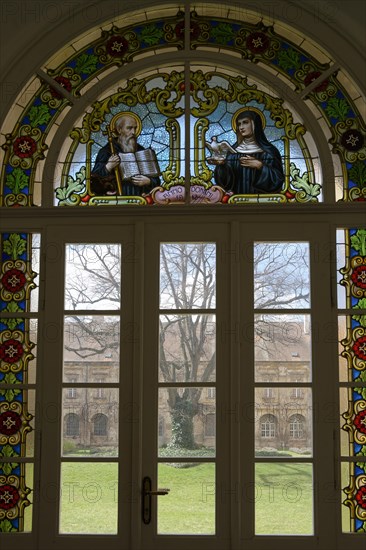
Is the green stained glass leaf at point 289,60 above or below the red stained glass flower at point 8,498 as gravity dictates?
above

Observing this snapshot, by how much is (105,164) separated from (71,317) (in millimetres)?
862

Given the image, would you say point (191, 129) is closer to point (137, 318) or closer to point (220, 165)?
point (220, 165)

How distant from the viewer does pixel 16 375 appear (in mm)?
4043

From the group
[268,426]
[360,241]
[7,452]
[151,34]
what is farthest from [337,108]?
[7,452]

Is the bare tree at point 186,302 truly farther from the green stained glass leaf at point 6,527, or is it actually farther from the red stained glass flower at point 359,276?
the green stained glass leaf at point 6,527

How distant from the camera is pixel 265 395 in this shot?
3.98 meters

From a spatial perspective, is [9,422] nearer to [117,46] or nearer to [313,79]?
[117,46]

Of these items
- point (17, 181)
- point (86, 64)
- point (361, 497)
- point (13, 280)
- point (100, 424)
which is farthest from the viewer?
point (86, 64)

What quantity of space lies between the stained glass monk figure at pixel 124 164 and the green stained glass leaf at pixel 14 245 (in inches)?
18.8

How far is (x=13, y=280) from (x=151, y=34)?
158 centimetres

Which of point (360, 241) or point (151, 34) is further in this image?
point (151, 34)

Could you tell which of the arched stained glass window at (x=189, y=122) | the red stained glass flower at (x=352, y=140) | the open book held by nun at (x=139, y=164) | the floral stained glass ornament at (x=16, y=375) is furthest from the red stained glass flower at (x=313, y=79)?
the floral stained glass ornament at (x=16, y=375)

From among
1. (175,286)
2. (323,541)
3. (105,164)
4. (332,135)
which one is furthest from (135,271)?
(323,541)

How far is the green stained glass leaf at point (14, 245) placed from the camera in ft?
13.6
